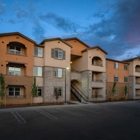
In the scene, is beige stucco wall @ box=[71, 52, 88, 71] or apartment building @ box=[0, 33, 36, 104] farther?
beige stucco wall @ box=[71, 52, 88, 71]

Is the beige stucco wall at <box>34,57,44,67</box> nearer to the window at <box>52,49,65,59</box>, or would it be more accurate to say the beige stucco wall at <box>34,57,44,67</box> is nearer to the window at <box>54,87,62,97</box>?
the window at <box>52,49,65,59</box>

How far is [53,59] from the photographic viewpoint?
25.9 meters

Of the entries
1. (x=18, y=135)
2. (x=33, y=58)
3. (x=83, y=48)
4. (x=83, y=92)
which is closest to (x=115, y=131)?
(x=18, y=135)

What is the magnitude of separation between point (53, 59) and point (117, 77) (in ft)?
63.7

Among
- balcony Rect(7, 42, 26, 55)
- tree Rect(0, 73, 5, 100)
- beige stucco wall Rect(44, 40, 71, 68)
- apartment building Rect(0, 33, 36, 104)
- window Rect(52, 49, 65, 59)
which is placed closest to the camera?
tree Rect(0, 73, 5, 100)

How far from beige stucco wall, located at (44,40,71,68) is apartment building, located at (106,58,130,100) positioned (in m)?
12.4

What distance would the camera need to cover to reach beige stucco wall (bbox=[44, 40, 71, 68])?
25219mm

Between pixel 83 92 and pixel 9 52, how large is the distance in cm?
1666

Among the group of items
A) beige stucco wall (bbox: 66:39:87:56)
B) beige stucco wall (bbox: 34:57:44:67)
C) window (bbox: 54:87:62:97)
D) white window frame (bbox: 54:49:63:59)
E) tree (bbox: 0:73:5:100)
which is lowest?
window (bbox: 54:87:62:97)


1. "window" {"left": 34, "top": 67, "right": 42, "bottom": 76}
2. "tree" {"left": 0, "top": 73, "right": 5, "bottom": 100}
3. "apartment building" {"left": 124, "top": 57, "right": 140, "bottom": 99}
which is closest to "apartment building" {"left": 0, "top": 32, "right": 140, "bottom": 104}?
"window" {"left": 34, "top": 67, "right": 42, "bottom": 76}

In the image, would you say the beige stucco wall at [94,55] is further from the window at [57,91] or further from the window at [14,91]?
the window at [14,91]

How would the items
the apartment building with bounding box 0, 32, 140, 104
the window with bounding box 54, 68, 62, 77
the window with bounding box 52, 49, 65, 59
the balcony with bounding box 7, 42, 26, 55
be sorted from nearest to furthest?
the apartment building with bounding box 0, 32, 140, 104 < the balcony with bounding box 7, 42, 26, 55 < the window with bounding box 54, 68, 62, 77 < the window with bounding box 52, 49, 65, 59

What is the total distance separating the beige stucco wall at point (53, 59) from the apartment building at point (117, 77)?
12444 millimetres

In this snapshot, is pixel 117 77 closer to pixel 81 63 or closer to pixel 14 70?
pixel 81 63
